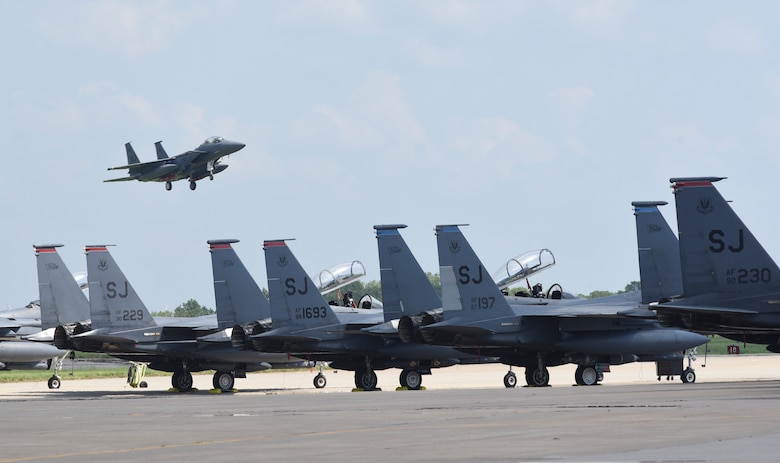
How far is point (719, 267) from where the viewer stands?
96.5ft

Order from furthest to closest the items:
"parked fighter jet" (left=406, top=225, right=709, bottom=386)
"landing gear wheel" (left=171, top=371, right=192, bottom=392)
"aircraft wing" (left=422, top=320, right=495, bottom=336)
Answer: "landing gear wheel" (left=171, top=371, right=192, bottom=392) → "parked fighter jet" (left=406, top=225, right=709, bottom=386) → "aircraft wing" (left=422, top=320, right=495, bottom=336)

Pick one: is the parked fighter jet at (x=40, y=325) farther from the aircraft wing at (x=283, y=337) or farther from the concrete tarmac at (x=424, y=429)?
the concrete tarmac at (x=424, y=429)

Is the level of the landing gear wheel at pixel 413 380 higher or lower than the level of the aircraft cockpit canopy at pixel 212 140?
lower

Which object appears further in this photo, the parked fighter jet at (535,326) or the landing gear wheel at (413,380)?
→ the landing gear wheel at (413,380)

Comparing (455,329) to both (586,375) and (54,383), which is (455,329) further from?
(54,383)

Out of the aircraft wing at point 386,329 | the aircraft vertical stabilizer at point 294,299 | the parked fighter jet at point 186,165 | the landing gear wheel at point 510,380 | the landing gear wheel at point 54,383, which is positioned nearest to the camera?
the aircraft wing at point 386,329

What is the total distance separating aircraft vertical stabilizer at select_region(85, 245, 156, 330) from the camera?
1587 inches

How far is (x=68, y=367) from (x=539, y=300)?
42.0 m

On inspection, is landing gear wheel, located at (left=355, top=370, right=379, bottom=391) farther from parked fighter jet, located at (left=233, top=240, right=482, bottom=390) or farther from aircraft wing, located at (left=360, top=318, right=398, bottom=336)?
aircraft wing, located at (left=360, top=318, right=398, bottom=336)

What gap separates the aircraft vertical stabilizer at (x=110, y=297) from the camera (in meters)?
40.3

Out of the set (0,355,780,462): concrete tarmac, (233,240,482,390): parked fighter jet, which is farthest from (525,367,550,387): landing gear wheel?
(0,355,780,462): concrete tarmac

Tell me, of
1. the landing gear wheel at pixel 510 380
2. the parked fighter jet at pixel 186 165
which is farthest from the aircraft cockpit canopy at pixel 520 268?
the parked fighter jet at pixel 186 165

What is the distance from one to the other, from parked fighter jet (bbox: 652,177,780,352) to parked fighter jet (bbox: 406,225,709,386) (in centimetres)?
642

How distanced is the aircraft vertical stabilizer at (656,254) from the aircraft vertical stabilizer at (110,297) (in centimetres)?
1598
